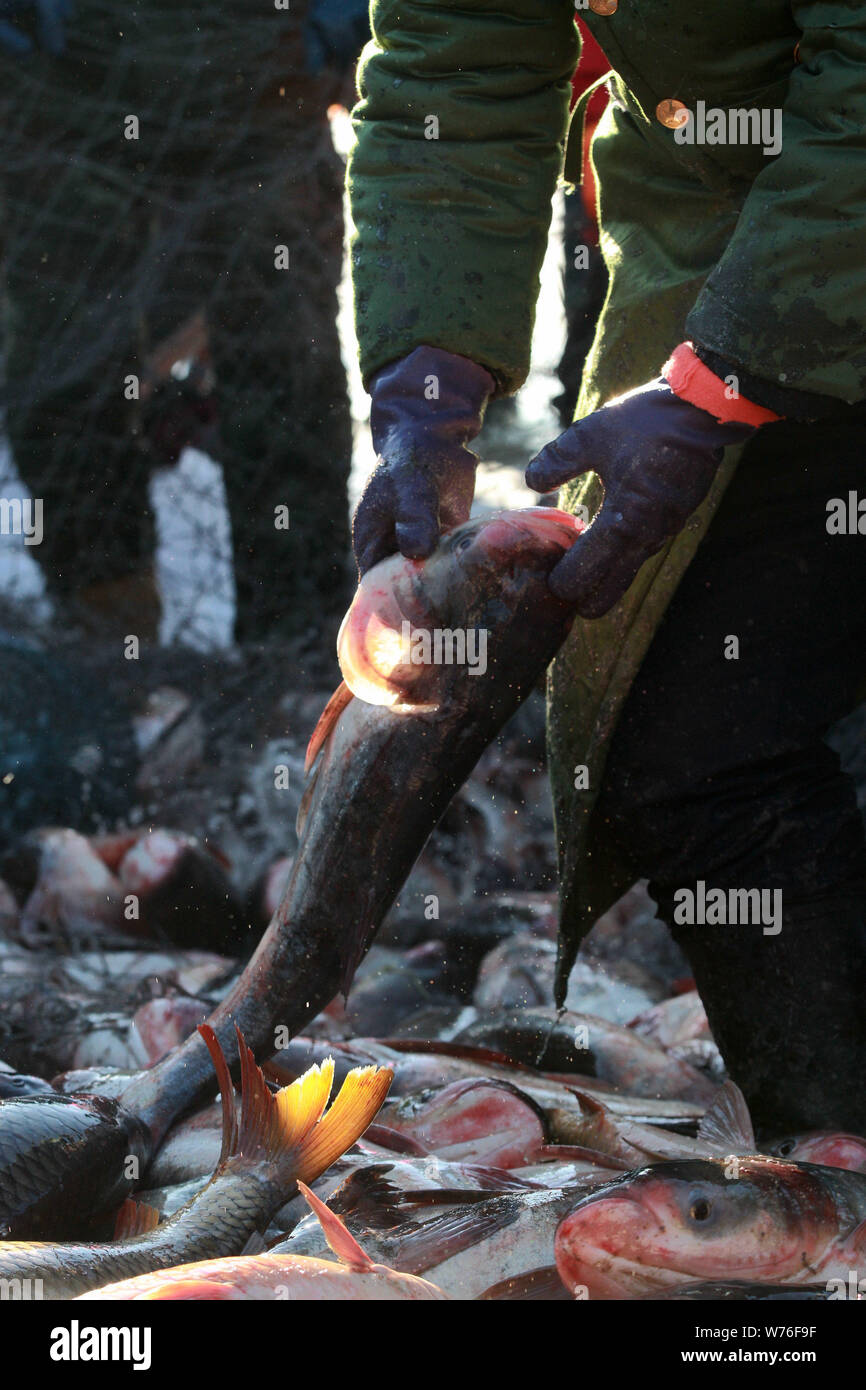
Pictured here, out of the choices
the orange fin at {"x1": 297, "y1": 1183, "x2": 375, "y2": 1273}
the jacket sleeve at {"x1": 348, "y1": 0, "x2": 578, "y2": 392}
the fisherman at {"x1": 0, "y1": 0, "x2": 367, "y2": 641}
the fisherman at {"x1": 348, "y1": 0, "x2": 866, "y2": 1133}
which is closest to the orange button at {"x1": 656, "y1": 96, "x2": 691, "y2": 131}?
the fisherman at {"x1": 348, "y1": 0, "x2": 866, "y2": 1133}

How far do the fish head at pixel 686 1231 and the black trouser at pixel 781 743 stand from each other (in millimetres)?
802

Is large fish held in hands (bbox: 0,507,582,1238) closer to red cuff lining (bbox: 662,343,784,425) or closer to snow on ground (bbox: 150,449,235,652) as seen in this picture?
red cuff lining (bbox: 662,343,784,425)

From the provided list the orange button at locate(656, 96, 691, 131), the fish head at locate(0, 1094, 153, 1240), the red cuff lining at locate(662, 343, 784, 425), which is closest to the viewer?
the red cuff lining at locate(662, 343, 784, 425)

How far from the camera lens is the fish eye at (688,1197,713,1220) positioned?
1957mm

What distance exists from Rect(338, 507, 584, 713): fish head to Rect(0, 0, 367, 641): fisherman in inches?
152

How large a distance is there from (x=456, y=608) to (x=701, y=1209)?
3.68ft

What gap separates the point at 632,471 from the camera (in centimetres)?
237

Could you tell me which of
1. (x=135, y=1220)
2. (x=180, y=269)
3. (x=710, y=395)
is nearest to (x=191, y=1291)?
(x=135, y=1220)

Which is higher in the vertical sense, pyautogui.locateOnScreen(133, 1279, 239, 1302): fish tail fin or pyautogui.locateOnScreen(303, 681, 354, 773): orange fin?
pyautogui.locateOnScreen(303, 681, 354, 773): orange fin

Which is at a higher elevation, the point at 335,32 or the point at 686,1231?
the point at 335,32

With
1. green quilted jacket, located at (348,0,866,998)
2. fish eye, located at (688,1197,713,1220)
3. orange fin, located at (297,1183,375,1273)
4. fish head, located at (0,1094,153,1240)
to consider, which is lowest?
fish head, located at (0,1094,153,1240)

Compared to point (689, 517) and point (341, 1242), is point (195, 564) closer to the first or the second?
point (689, 517)

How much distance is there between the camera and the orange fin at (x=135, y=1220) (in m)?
2.53

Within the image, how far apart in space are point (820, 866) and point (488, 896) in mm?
2754
